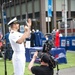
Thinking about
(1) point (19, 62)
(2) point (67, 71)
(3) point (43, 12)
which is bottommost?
(2) point (67, 71)

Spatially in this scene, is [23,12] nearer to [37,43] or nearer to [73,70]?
[37,43]

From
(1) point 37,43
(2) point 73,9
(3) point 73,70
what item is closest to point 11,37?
(3) point 73,70

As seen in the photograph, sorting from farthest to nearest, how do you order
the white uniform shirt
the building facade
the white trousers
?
the building facade, the white trousers, the white uniform shirt

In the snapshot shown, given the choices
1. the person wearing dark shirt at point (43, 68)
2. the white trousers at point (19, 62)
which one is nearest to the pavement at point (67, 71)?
the white trousers at point (19, 62)

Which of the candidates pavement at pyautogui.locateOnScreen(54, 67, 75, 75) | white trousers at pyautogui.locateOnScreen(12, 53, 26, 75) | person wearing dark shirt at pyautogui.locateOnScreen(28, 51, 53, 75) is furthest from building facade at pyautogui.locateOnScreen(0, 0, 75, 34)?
person wearing dark shirt at pyautogui.locateOnScreen(28, 51, 53, 75)

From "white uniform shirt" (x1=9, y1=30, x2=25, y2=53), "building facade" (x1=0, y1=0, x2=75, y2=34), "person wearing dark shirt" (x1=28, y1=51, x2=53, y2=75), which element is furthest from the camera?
"building facade" (x1=0, y1=0, x2=75, y2=34)

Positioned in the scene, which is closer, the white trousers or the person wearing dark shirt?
the person wearing dark shirt

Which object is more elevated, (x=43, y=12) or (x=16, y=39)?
(x=43, y=12)

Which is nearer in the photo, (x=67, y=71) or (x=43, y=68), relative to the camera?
(x=43, y=68)

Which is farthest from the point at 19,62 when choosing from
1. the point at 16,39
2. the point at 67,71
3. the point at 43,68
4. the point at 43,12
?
the point at 43,12

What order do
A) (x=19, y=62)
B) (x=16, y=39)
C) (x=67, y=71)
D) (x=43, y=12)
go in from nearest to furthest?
(x=16, y=39), (x=19, y=62), (x=67, y=71), (x=43, y=12)

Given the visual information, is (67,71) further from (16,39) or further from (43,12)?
(43,12)

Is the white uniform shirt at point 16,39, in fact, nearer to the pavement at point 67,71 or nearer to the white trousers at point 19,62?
the white trousers at point 19,62

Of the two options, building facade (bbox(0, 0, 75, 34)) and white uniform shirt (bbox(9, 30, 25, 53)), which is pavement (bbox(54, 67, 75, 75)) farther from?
building facade (bbox(0, 0, 75, 34))
